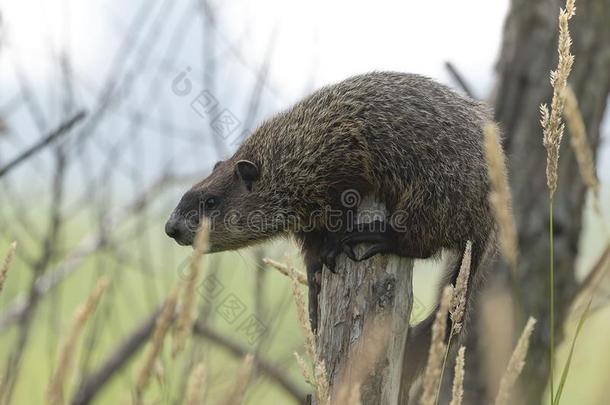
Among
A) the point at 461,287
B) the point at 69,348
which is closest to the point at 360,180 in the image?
the point at 461,287

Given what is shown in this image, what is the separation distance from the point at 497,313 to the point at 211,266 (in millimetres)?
3100

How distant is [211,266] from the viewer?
210 inches

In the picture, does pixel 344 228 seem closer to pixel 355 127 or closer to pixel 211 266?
pixel 355 127

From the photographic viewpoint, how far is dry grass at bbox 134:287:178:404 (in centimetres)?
166

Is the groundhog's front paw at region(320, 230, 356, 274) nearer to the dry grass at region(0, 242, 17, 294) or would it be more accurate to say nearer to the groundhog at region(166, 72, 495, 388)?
the groundhog at region(166, 72, 495, 388)

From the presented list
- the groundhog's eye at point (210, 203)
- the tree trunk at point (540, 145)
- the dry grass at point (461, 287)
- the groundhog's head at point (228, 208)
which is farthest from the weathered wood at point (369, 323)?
the tree trunk at point (540, 145)

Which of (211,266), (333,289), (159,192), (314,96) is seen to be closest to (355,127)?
(314,96)

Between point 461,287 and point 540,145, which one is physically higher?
point 540,145

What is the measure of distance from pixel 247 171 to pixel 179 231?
535 mm

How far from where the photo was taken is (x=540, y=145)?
5.73m

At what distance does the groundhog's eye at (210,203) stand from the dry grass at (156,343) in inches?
116

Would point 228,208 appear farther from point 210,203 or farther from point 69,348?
point 69,348

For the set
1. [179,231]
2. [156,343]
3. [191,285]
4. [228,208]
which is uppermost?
[228,208]

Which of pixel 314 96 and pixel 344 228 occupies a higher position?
pixel 314 96
